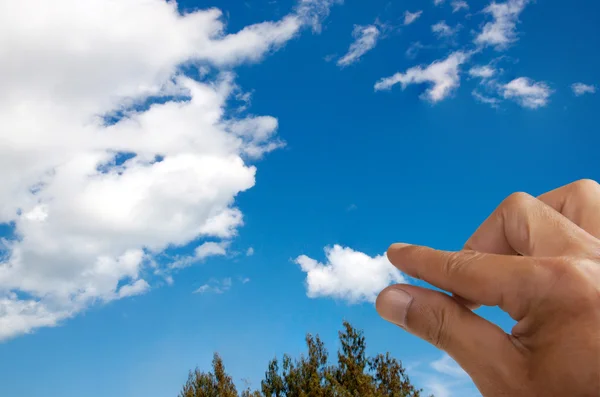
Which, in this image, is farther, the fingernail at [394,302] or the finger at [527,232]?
the fingernail at [394,302]

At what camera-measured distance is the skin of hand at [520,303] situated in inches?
55.3

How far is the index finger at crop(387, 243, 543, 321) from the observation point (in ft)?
4.88

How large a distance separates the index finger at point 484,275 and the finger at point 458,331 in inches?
3.3

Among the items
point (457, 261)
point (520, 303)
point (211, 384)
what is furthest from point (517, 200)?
point (211, 384)

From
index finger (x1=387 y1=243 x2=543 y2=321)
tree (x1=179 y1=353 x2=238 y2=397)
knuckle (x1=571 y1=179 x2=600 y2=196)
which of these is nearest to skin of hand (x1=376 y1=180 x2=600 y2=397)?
index finger (x1=387 y1=243 x2=543 y2=321)

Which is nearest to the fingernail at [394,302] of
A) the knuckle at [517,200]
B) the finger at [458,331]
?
the finger at [458,331]

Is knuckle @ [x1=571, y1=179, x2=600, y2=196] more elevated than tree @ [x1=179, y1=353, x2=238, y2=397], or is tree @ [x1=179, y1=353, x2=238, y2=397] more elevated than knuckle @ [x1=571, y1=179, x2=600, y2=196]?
tree @ [x1=179, y1=353, x2=238, y2=397]


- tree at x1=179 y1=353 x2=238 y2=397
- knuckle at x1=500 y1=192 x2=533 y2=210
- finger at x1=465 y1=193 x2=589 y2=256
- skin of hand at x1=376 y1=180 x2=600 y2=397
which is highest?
tree at x1=179 y1=353 x2=238 y2=397

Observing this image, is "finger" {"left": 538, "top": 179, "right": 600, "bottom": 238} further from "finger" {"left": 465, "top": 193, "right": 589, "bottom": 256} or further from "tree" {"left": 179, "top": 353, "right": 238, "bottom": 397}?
"tree" {"left": 179, "top": 353, "right": 238, "bottom": 397}

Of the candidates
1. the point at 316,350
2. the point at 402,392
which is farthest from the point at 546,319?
the point at 316,350

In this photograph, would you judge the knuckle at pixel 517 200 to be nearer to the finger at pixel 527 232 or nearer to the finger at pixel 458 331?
the finger at pixel 527 232

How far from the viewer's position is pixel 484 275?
1.56m

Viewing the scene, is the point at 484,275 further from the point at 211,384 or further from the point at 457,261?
the point at 211,384

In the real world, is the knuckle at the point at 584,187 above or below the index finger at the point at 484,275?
above
